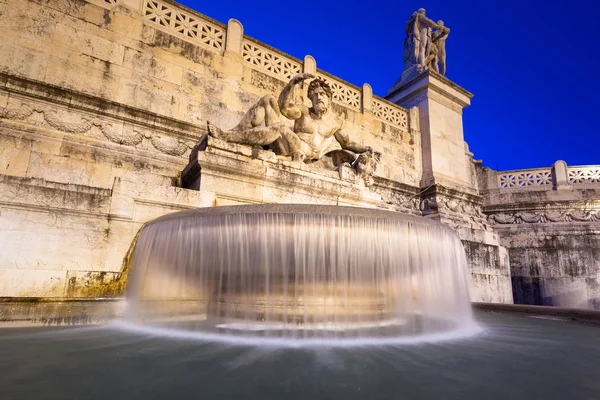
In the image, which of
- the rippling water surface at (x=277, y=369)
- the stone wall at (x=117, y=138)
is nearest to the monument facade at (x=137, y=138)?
the stone wall at (x=117, y=138)

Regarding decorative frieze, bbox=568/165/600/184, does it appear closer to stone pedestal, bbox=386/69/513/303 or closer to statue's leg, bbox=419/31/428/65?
stone pedestal, bbox=386/69/513/303

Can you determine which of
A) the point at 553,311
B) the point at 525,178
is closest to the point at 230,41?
the point at 553,311

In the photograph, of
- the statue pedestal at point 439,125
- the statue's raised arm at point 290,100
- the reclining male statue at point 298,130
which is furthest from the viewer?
the statue pedestal at point 439,125

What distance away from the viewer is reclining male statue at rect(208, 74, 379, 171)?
6.15 metres

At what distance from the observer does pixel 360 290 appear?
3775 millimetres

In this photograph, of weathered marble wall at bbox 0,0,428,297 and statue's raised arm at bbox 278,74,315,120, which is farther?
statue's raised arm at bbox 278,74,315,120

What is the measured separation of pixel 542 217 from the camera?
11.2 m

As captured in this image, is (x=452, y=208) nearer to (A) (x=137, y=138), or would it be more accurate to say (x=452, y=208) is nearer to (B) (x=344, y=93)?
(B) (x=344, y=93)

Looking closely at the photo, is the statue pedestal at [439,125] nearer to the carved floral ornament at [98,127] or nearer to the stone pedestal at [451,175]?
the stone pedestal at [451,175]

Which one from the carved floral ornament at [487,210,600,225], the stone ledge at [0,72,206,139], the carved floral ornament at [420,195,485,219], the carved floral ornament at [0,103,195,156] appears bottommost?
the carved floral ornament at [487,210,600,225]

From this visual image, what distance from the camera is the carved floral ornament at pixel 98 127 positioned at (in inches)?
232

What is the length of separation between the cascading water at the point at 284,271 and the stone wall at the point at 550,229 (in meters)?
7.85

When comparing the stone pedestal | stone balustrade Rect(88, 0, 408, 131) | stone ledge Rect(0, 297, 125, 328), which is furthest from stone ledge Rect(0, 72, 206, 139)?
the stone pedestal

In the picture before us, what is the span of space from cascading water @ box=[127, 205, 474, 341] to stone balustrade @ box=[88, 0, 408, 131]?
571cm
